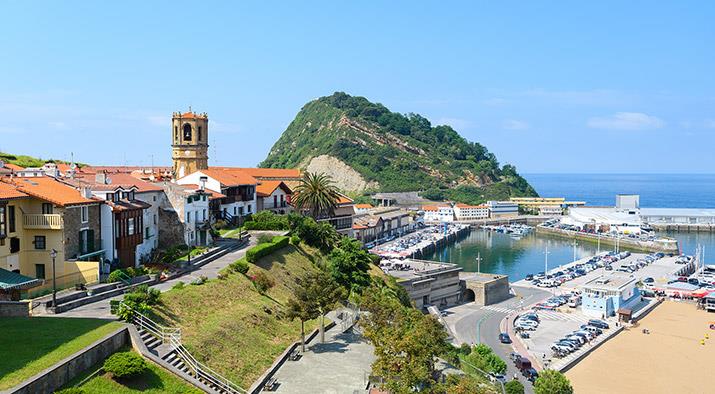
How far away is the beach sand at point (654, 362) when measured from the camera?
43.2 m

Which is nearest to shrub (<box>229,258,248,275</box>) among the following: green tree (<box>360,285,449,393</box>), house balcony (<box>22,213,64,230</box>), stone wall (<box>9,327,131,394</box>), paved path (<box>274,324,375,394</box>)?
paved path (<box>274,324,375,394</box>)

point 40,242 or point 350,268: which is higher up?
point 40,242

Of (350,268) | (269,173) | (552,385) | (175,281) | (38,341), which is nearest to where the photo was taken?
(38,341)

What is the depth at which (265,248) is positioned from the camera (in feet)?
141

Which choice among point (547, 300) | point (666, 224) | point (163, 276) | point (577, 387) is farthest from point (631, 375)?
point (666, 224)

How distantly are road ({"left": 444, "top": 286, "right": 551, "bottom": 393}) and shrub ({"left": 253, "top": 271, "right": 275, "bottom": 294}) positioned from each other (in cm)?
1870

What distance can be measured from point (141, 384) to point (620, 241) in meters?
130

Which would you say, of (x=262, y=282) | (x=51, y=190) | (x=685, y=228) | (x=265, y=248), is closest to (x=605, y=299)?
(x=265, y=248)

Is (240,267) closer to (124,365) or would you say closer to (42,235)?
(42,235)

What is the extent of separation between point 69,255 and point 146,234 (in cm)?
939

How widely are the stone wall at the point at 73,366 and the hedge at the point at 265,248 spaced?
17.4 m

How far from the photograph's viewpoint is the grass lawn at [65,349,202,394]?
19641mm

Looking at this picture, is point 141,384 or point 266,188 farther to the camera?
point 266,188

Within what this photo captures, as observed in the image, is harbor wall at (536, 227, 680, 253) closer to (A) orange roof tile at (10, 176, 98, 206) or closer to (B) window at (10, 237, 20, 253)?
(A) orange roof tile at (10, 176, 98, 206)
